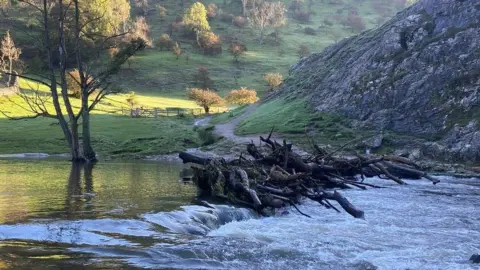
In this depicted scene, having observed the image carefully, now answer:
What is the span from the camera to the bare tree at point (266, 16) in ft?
522

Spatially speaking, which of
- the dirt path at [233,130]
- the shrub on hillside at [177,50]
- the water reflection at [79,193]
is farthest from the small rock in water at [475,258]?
the shrub on hillside at [177,50]

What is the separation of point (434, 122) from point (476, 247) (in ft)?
108

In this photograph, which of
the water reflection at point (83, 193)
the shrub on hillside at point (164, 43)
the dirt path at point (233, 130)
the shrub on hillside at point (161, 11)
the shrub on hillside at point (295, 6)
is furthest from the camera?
the shrub on hillside at point (295, 6)

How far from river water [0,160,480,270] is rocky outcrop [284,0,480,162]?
68.7 feet

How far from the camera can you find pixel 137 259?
1111 centimetres

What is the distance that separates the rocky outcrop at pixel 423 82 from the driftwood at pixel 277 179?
665 inches

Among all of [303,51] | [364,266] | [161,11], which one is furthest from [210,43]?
[364,266]

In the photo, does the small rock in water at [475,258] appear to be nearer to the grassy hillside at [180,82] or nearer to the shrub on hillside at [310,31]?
the grassy hillside at [180,82]

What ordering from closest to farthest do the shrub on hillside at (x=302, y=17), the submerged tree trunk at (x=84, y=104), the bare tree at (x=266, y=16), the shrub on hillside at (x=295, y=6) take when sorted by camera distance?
the submerged tree trunk at (x=84, y=104), the bare tree at (x=266, y=16), the shrub on hillside at (x=302, y=17), the shrub on hillside at (x=295, y=6)

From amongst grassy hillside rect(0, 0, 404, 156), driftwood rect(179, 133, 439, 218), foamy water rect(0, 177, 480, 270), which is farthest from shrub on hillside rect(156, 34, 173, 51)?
foamy water rect(0, 177, 480, 270)

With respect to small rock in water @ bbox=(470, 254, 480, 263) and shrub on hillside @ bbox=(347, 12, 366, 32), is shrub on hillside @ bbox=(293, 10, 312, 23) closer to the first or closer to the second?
shrub on hillside @ bbox=(347, 12, 366, 32)

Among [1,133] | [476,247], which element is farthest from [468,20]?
[1,133]

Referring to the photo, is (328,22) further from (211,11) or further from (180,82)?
(180,82)

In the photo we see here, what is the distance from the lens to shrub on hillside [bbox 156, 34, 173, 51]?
131625 mm
